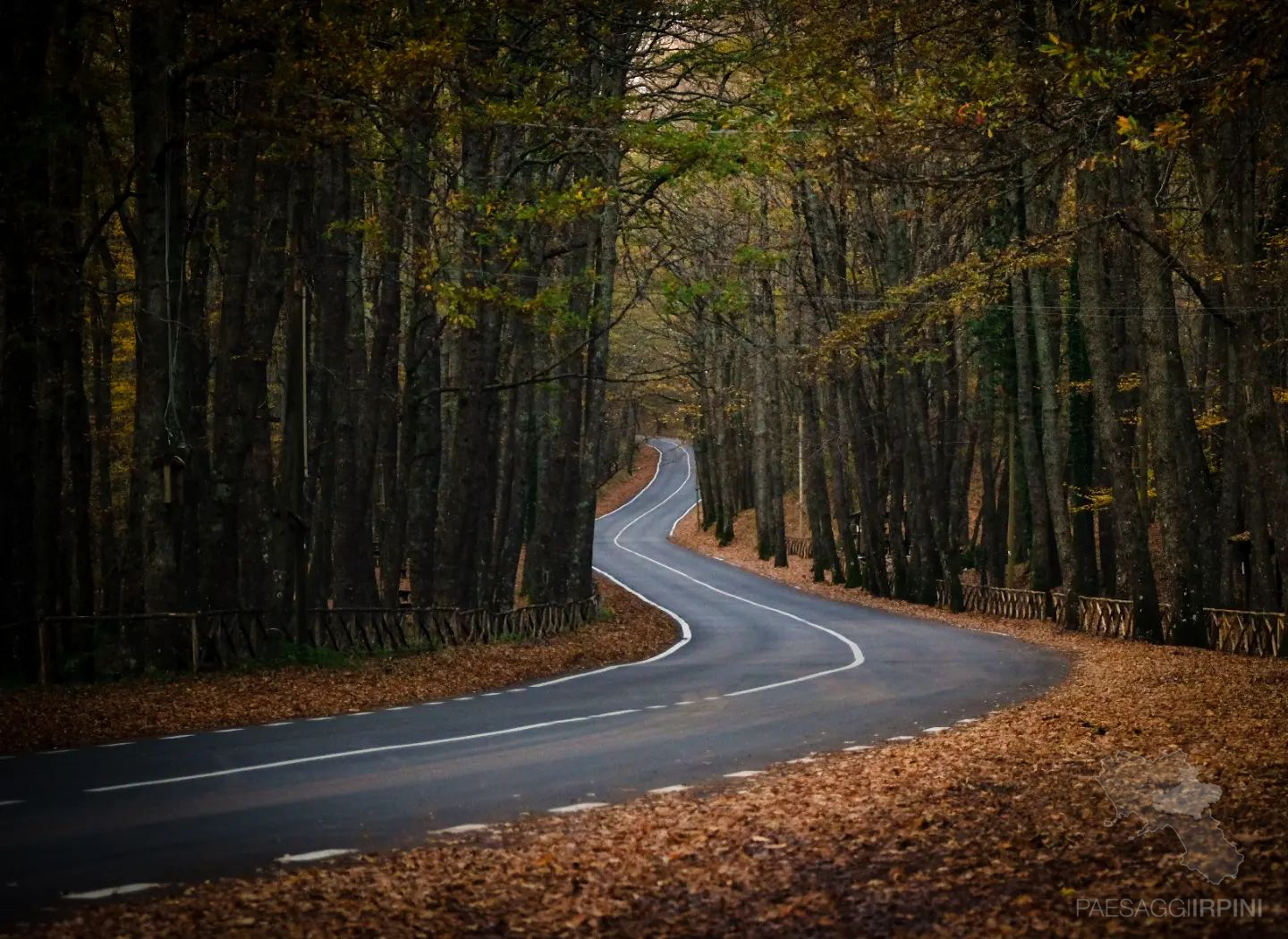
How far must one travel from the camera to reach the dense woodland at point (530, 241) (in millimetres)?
16828

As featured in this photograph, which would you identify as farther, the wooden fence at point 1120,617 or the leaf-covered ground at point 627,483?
the leaf-covered ground at point 627,483

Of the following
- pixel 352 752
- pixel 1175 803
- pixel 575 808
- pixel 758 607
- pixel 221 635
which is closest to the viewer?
pixel 1175 803

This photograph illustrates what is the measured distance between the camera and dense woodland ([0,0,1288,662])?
1683 cm

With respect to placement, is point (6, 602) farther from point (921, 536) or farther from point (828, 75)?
point (921, 536)

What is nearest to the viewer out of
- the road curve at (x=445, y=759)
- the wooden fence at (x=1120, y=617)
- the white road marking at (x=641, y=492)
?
the road curve at (x=445, y=759)

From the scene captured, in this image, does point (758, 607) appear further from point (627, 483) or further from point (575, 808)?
point (627, 483)

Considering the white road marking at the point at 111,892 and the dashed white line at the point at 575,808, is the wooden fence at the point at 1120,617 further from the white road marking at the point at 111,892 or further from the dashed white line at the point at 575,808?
the white road marking at the point at 111,892

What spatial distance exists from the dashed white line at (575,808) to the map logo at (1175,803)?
3839mm

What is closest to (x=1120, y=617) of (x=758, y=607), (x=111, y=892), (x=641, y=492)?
(x=758, y=607)

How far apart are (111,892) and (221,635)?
12727 millimetres

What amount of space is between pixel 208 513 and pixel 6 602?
3.27 meters

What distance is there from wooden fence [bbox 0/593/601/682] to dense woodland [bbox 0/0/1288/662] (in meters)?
0.49

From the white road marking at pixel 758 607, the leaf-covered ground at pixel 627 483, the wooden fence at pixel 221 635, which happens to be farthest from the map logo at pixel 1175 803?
the leaf-covered ground at pixel 627 483

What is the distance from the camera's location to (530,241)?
2767cm
